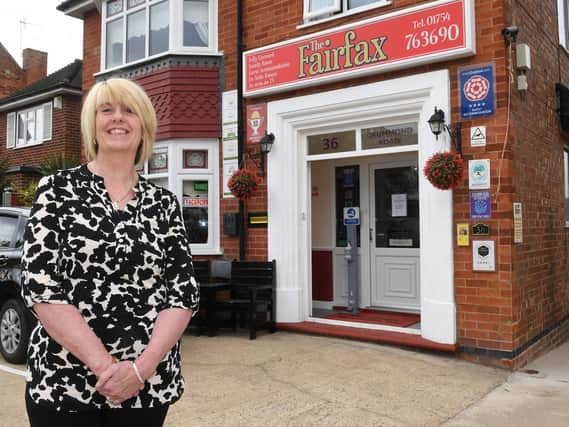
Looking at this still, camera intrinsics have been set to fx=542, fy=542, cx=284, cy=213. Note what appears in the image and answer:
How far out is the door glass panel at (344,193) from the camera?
845cm

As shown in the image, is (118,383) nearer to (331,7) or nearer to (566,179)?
(331,7)

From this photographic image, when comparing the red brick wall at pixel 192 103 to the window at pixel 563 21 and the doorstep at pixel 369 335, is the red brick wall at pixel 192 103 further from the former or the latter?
the window at pixel 563 21

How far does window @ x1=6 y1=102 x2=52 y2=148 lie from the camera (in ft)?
51.6

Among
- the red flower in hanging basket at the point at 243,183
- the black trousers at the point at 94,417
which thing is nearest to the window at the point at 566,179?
the red flower in hanging basket at the point at 243,183

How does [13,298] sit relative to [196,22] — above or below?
below

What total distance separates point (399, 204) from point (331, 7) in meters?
2.95

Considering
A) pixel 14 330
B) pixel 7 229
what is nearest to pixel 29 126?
pixel 7 229

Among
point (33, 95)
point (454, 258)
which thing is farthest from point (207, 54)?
point (33, 95)

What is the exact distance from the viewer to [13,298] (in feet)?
19.3

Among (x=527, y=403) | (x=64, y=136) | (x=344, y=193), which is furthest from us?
(x=64, y=136)

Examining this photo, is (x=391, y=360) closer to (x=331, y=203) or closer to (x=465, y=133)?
(x=465, y=133)

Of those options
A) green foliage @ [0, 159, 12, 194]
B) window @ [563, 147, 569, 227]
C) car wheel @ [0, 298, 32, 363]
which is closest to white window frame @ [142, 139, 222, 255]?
Result: car wheel @ [0, 298, 32, 363]

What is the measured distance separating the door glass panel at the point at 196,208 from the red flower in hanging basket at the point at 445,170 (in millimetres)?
3854

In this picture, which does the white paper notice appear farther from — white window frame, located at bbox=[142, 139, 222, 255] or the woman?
the woman
